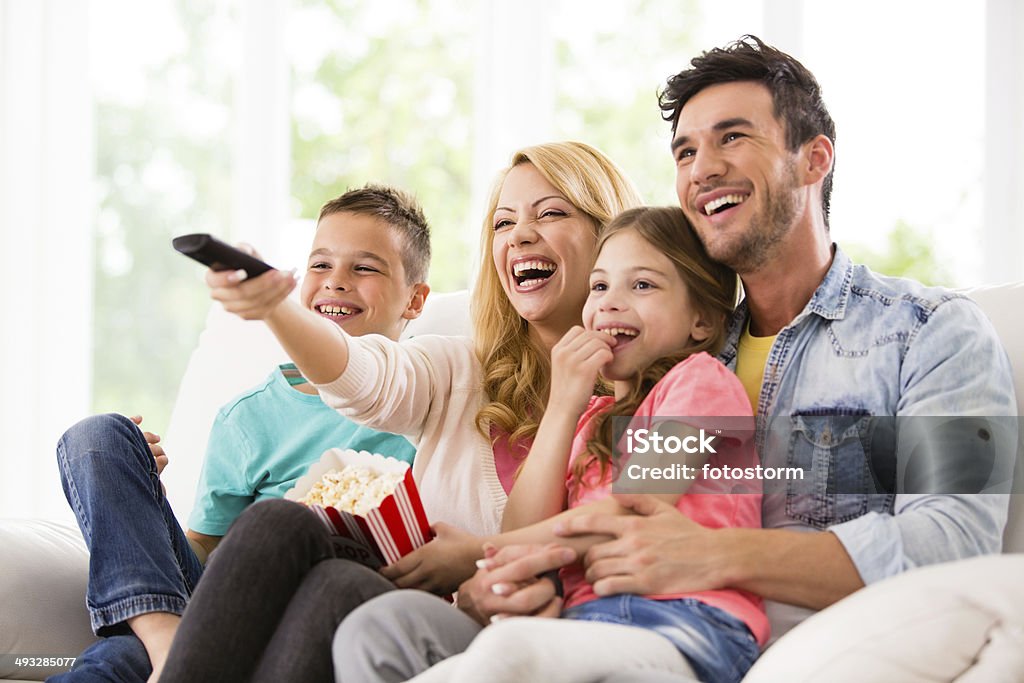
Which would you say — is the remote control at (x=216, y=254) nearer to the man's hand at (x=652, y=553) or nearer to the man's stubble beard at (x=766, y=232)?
the man's hand at (x=652, y=553)

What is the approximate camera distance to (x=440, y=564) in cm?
139

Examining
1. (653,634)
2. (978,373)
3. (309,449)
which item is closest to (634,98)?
(309,449)

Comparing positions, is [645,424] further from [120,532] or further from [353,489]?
[120,532]

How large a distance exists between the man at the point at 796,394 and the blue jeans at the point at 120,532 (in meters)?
0.49

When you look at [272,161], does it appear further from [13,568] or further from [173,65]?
[13,568]

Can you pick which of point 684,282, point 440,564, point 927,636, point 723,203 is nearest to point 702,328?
point 684,282

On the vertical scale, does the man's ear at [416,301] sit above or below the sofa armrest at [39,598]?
above

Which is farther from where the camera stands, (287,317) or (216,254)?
(287,317)

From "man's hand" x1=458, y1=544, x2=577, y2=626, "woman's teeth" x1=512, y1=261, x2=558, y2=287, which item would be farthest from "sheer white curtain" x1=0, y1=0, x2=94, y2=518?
"man's hand" x1=458, y1=544, x2=577, y2=626

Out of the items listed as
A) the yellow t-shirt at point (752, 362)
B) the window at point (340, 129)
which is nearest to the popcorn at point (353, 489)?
the yellow t-shirt at point (752, 362)

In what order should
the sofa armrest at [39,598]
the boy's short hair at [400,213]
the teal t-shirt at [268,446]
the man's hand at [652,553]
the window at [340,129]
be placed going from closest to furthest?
1. the man's hand at [652,553]
2. the sofa armrest at [39,598]
3. the teal t-shirt at [268,446]
4. the boy's short hair at [400,213]
5. the window at [340,129]

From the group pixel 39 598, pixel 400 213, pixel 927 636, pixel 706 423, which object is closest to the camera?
pixel 927 636

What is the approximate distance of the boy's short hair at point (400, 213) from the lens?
194 cm

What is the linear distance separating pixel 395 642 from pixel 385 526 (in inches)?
10.2
